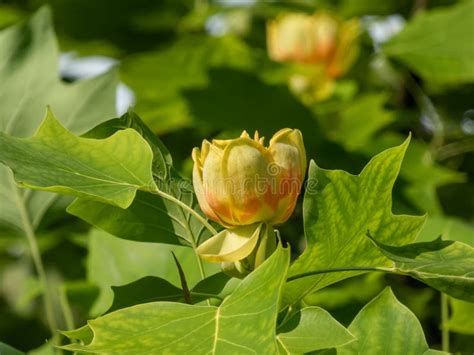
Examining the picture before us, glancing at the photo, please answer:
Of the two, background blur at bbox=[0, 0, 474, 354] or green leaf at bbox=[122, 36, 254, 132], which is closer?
background blur at bbox=[0, 0, 474, 354]

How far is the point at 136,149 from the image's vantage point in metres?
0.67

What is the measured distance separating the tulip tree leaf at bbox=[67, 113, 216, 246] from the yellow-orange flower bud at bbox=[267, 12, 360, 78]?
3.61 ft

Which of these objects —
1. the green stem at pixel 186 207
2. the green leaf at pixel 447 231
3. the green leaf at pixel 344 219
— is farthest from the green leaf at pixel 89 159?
the green leaf at pixel 447 231

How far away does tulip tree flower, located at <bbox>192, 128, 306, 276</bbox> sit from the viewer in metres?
0.66

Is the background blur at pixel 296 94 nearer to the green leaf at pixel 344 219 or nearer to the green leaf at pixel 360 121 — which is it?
the green leaf at pixel 360 121

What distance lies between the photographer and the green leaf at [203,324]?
0.58 m

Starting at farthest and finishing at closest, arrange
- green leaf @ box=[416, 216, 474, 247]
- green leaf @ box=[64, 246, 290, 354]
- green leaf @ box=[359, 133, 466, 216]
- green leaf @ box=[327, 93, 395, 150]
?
green leaf @ box=[327, 93, 395, 150], green leaf @ box=[359, 133, 466, 216], green leaf @ box=[416, 216, 474, 247], green leaf @ box=[64, 246, 290, 354]

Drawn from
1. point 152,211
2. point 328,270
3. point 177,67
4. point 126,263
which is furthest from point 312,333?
point 177,67

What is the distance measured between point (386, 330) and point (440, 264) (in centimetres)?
Answer: 10

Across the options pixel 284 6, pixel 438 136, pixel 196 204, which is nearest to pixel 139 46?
pixel 284 6

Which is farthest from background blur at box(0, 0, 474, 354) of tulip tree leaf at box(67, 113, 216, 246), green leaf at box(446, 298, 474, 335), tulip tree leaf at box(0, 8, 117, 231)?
tulip tree leaf at box(67, 113, 216, 246)

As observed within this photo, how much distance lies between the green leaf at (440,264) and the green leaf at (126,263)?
0.97 feet

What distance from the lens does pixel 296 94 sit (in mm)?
1818

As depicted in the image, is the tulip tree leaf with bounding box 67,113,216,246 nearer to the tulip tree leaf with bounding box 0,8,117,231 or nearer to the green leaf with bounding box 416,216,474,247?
the tulip tree leaf with bounding box 0,8,117,231
